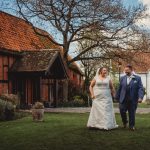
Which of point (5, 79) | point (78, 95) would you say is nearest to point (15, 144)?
point (5, 79)

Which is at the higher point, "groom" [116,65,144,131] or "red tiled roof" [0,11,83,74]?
"red tiled roof" [0,11,83,74]

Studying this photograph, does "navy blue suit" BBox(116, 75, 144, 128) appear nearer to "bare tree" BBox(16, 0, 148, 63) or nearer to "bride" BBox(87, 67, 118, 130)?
"bride" BBox(87, 67, 118, 130)

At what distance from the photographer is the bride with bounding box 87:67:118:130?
15219 millimetres

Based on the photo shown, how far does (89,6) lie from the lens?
35.7 m

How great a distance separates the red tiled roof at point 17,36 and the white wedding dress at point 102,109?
16.3 meters

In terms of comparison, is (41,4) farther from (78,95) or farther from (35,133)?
(35,133)

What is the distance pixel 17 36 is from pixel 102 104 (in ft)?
72.5

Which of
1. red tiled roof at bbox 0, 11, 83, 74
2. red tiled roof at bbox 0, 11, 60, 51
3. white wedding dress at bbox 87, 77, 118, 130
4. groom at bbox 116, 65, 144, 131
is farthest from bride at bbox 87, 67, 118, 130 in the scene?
red tiled roof at bbox 0, 11, 60, 51

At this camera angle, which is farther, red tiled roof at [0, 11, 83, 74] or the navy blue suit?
red tiled roof at [0, 11, 83, 74]

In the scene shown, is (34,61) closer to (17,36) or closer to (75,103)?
(17,36)

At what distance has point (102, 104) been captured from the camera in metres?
15.5

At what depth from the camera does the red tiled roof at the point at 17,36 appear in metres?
33.9

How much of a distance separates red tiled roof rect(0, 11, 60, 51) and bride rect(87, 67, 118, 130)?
53.3 feet

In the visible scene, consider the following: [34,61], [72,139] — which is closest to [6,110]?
[72,139]
